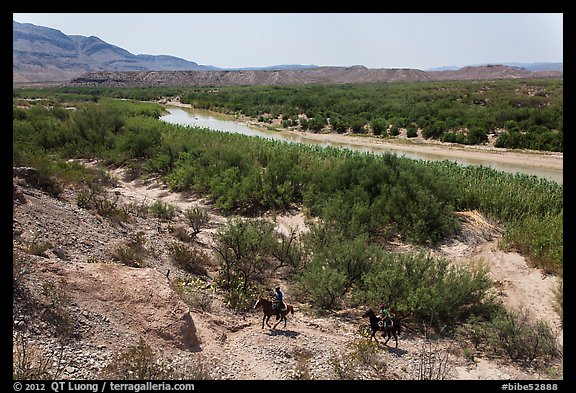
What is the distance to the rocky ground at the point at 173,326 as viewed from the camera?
540cm

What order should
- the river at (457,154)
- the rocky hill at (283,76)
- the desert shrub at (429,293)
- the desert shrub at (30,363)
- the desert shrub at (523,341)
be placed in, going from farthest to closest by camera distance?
the rocky hill at (283,76)
the river at (457,154)
the desert shrub at (429,293)
the desert shrub at (523,341)
the desert shrub at (30,363)

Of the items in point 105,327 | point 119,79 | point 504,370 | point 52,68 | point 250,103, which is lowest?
point 504,370

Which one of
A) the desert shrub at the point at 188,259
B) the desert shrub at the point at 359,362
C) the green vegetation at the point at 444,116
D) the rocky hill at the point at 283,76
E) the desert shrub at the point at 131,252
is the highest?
the rocky hill at the point at 283,76

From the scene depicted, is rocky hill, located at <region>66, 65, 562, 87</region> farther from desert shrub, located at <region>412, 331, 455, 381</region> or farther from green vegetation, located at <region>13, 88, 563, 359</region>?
desert shrub, located at <region>412, 331, 455, 381</region>

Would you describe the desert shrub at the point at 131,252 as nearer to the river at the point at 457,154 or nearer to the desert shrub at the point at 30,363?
the desert shrub at the point at 30,363

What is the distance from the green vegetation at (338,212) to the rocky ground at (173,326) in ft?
1.96

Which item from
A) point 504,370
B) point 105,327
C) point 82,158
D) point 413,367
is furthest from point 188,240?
point 82,158

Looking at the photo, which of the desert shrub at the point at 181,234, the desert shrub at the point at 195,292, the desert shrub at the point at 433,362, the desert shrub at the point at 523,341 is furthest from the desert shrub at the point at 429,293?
the desert shrub at the point at 181,234

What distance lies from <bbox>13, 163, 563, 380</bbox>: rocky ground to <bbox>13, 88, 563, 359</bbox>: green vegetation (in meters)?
0.60

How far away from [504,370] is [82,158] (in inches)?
852

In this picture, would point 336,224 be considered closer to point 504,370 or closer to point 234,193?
point 234,193

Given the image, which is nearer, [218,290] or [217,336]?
[217,336]

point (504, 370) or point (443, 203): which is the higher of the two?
point (443, 203)

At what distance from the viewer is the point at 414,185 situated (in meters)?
12.6
